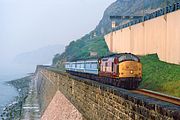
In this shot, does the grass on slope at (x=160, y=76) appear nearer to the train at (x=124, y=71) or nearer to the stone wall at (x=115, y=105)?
the train at (x=124, y=71)

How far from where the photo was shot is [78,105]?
2567 centimetres

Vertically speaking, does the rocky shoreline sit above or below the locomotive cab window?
below

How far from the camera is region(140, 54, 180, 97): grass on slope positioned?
2895 cm

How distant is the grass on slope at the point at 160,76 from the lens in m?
29.0

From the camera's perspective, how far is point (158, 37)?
131ft

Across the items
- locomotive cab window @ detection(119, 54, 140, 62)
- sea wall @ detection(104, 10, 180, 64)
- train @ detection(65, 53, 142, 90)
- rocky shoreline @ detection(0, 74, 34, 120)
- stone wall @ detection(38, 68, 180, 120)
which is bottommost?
rocky shoreline @ detection(0, 74, 34, 120)

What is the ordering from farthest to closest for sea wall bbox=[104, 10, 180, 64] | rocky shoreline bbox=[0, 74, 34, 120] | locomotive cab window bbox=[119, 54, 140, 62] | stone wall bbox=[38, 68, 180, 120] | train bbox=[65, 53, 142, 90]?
rocky shoreline bbox=[0, 74, 34, 120], sea wall bbox=[104, 10, 180, 64], locomotive cab window bbox=[119, 54, 140, 62], train bbox=[65, 53, 142, 90], stone wall bbox=[38, 68, 180, 120]

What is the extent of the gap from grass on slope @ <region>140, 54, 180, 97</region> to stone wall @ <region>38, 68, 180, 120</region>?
7.25 meters

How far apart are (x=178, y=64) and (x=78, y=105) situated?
12.4m

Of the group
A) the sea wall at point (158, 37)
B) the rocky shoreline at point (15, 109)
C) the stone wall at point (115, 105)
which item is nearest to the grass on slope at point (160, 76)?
the sea wall at point (158, 37)

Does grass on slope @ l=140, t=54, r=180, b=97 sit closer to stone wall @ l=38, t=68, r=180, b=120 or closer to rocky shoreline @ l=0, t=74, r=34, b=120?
stone wall @ l=38, t=68, r=180, b=120

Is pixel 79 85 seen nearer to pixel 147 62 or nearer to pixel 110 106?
pixel 110 106

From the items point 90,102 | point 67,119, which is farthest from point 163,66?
point 90,102

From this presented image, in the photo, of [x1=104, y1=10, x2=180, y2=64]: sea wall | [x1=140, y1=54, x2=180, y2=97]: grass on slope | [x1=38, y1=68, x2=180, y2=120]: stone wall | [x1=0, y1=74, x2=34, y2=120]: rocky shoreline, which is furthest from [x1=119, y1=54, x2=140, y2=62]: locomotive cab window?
[x1=0, y1=74, x2=34, y2=120]: rocky shoreline
